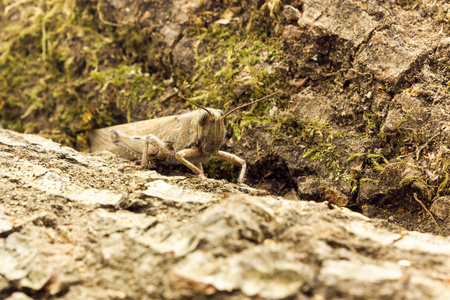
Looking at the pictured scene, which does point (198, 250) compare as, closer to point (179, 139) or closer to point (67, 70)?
point (179, 139)

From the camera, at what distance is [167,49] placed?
4.64 meters

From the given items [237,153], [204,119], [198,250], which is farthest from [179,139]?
[198,250]

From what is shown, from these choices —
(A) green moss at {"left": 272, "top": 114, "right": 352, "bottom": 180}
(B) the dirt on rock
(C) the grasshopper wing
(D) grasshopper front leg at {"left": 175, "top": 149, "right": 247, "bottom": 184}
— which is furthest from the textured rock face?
(C) the grasshopper wing

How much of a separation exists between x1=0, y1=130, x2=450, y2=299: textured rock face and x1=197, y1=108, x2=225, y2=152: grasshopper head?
116 cm

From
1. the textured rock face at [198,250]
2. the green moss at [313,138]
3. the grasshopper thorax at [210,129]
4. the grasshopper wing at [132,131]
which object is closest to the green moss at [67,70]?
the grasshopper wing at [132,131]

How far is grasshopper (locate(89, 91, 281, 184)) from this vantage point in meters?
3.63

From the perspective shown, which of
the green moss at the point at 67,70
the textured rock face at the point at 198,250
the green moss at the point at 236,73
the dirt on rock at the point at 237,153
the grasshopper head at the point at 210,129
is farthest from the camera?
the green moss at the point at 67,70

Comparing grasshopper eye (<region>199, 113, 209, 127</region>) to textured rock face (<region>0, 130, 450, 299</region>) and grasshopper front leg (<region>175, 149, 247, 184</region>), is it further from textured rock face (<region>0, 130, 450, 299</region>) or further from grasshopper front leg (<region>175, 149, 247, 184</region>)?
textured rock face (<region>0, 130, 450, 299</region>)

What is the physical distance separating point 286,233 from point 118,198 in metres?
1.21

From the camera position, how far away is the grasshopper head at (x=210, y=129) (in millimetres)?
3598

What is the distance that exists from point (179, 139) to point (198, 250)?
2.34 m

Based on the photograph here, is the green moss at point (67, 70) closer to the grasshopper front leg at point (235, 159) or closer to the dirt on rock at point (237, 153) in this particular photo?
the dirt on rock at point (237, 153)

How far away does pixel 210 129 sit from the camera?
3.62m

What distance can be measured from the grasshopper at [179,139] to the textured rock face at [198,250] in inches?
46.1
